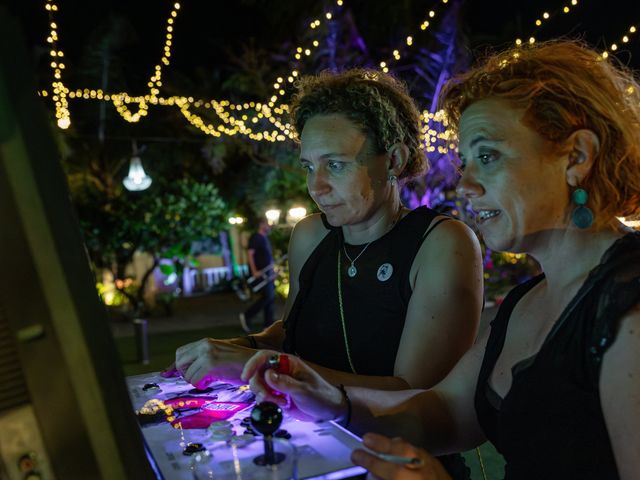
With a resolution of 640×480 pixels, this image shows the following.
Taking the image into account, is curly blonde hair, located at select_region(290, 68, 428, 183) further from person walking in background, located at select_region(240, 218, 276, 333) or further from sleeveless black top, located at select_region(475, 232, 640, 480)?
person walking in background, located at select_region(240, 218, 276, 333)

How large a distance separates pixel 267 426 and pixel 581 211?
0.89m

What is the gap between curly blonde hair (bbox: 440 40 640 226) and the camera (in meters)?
1.37

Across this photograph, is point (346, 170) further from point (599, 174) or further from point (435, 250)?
point (599, 174)

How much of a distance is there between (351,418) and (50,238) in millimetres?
1113

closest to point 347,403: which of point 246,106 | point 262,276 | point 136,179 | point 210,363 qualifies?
point 210,363

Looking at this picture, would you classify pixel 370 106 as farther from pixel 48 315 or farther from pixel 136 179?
pixel 136 179

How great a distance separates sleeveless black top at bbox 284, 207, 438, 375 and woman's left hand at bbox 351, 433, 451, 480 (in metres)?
0.85

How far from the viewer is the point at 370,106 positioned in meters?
2.03

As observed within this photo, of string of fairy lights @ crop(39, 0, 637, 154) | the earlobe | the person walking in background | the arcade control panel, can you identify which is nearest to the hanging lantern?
string of fairy lights @ crop(39, 0, 637, 154)

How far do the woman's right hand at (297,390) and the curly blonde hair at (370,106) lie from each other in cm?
91

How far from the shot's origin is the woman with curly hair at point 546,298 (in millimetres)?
1181

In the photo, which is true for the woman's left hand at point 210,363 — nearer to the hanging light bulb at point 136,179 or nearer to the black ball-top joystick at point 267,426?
the black ball-top joystick at point 267,426

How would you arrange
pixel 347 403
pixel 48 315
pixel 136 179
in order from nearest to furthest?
pixel 48 315
pixel 347 403
pixel 136 179

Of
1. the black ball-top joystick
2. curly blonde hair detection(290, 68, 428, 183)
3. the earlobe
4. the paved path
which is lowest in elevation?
the paved path
